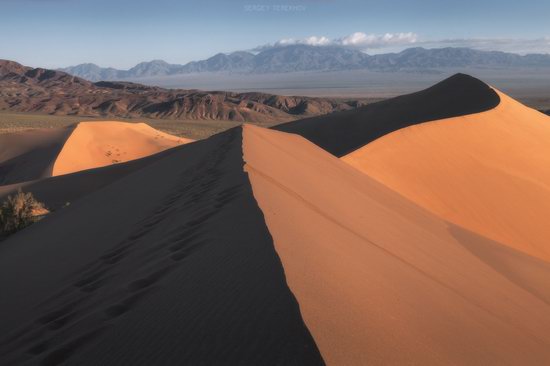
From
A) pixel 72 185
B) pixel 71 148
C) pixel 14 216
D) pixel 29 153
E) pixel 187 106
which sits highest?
pixel 14 216

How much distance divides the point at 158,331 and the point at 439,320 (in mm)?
1883

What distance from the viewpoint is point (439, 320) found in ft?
10.8

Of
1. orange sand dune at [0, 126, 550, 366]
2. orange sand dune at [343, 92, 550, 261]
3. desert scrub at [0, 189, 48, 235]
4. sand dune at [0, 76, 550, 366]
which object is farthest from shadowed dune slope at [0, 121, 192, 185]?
orange sand dune at [0, 126, 550, 366]

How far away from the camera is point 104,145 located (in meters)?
29.1

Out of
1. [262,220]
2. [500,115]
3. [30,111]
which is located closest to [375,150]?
[500,115]

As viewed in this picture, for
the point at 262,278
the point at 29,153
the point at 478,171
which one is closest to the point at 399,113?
the point at 478,171

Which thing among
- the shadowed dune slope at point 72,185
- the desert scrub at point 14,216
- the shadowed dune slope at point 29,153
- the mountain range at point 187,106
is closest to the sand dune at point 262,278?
the desert scrub at point 14,216

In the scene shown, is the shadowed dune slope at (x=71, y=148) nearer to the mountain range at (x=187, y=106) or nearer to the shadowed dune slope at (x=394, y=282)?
the shadowed dune slope at (x=394, y=282)

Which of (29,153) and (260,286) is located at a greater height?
(260,286)

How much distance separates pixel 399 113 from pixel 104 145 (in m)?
17.6

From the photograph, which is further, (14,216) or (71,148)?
(71,148)

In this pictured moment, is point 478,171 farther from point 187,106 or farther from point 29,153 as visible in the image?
point 187,106

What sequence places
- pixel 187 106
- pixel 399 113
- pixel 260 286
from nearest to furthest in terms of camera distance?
pixel 260 286 < pixel 399 113 < pixel 187 106

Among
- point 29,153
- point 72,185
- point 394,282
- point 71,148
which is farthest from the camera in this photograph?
point 29,153
